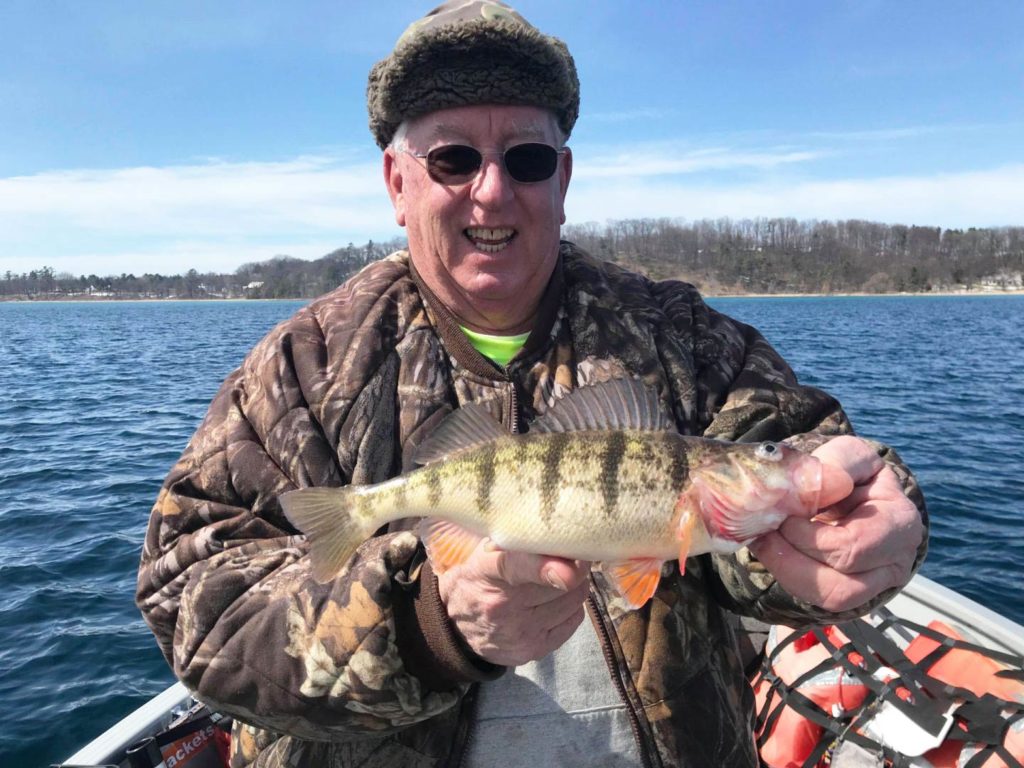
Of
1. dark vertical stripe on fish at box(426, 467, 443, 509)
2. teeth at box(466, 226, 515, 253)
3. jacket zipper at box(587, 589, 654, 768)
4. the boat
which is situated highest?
teeth at box(466, 226, 515, 253)

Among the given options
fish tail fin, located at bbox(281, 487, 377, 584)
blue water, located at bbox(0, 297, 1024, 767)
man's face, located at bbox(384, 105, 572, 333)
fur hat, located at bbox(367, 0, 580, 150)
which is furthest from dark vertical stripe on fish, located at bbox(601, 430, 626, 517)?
blue water, located at bbox(0, 297, 1024, 767)

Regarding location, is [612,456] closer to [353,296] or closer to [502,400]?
[502,400]

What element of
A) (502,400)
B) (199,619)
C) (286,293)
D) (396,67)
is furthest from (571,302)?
(286,293)

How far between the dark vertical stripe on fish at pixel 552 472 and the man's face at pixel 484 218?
2.94 feet

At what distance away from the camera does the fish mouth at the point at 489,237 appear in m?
3.11

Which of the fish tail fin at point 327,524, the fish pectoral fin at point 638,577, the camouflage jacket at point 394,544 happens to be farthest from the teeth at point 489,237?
the fish pectoral fin at point 638,577

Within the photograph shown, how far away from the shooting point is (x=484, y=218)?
121 inches

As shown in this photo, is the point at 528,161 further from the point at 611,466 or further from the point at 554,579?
the point at 554,579

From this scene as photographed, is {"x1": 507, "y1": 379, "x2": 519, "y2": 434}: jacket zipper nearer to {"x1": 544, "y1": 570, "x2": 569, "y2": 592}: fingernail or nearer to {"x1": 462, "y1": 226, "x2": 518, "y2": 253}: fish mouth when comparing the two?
{"x1": 462, "y1": 226, "x2": 518, "y2": 253}: fish mouth

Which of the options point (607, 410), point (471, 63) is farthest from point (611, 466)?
point (471, 63)

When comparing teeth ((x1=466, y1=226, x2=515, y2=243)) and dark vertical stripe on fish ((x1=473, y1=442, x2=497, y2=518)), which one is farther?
teeth ((x1=466, y1=226, x2=515, y2=243))

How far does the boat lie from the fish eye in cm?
323

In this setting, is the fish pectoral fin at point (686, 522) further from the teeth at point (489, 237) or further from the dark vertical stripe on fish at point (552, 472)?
the teeth at point (489, 237)

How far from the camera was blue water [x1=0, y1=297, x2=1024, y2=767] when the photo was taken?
709 centimetres
